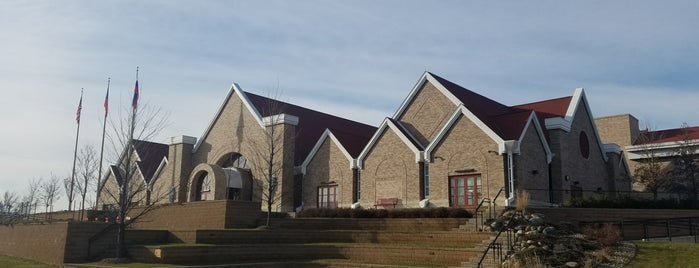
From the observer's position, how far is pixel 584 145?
32750 millimetres

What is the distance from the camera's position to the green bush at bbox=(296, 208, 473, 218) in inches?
916

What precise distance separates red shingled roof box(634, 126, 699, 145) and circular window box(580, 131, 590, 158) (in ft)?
41.4

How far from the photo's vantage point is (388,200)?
98.1 feet

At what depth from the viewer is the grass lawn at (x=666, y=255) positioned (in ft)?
47.7

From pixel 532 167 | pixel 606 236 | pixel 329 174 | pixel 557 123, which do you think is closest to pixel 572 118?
pixel 557 123

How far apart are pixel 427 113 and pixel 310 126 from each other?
974cm

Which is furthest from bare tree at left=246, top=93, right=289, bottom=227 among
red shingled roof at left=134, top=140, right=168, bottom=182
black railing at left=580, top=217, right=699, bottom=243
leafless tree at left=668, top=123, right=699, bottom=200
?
leafless tree at left=668, top=123, right=699, bottom=200

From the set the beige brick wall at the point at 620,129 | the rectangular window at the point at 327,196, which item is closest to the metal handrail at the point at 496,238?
the rectangular window at the point at 327,196

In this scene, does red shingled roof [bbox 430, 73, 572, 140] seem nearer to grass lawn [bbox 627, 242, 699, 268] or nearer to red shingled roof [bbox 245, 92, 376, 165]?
red shingled roof [bbox 245, 92, 376, 165]

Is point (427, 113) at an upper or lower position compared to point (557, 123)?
upper

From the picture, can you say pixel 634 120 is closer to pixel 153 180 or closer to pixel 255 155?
pixel 255 155

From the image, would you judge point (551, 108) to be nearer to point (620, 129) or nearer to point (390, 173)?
point (390, 173)

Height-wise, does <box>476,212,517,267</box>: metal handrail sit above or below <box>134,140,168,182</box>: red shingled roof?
below

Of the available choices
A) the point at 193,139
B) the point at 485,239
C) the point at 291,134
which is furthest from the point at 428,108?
the point at 193,139
